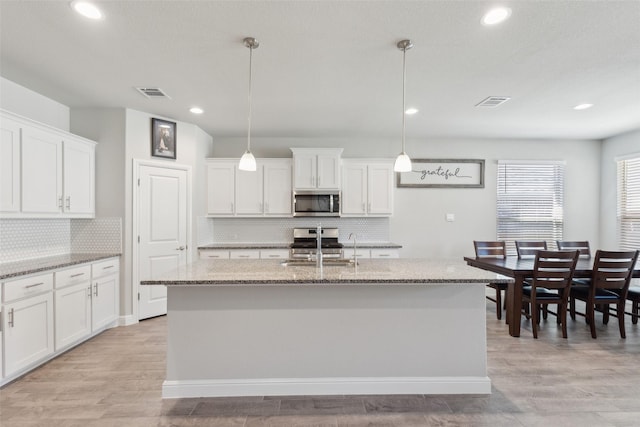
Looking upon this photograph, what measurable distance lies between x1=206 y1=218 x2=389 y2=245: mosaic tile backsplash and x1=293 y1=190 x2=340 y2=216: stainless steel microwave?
1.08 ft

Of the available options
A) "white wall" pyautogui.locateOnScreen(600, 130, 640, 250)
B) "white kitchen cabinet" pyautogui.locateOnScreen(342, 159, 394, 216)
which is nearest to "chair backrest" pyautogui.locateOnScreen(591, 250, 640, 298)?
"white wall" pyautogui.locateOnScreen(600, 130, 640, 250)

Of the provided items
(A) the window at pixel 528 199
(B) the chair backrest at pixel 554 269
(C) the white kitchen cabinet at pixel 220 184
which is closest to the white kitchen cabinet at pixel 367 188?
(C) the white kitchen cabinet at pixel 220 184

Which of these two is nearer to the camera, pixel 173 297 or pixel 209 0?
pixel 209 0

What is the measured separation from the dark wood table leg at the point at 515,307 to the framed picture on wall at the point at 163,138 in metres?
4.32

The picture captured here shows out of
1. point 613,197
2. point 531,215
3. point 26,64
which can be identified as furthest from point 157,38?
point 613,197

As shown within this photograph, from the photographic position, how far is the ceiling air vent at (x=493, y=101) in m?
3.56

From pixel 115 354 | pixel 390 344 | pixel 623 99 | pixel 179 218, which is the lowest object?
pixel 115 354

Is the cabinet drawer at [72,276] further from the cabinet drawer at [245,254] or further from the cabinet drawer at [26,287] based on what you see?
the cabinet drawer at [245,254]

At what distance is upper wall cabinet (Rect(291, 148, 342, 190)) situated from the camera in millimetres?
4922

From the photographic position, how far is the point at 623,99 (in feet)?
11.7

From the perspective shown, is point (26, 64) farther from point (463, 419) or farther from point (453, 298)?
point (463, 419)

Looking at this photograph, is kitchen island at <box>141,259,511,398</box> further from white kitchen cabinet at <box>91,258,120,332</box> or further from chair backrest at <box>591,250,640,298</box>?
chair backrest at <box>591,250,640,298</box>

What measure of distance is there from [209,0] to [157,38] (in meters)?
0.65

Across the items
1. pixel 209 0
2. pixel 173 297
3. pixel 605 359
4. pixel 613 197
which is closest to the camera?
pixel 209 0
